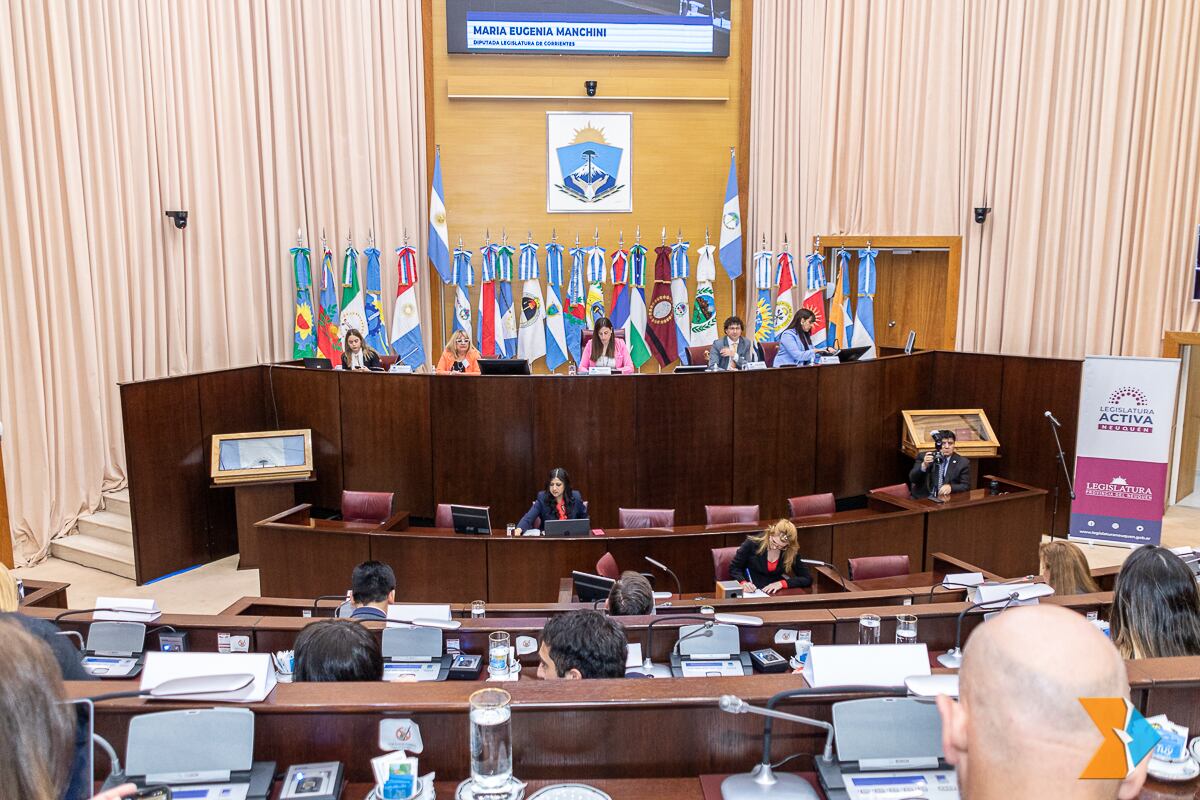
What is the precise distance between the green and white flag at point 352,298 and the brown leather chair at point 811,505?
5921mm

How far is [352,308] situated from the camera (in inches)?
433

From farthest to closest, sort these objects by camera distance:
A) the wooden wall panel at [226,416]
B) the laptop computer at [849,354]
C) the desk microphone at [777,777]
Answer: the laptop computer at [849,354] < the wooden wall panel at [226,416] < the desk microphone at [777,777]

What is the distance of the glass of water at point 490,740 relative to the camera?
2.27 m

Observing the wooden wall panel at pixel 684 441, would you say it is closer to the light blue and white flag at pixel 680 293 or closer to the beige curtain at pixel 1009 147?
the light blue and white flag at pixel 680 293

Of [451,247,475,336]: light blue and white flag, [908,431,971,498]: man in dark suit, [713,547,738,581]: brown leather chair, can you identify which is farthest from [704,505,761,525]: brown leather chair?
[451,247,475,336]: light blue and white flag

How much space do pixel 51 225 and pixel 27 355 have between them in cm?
122

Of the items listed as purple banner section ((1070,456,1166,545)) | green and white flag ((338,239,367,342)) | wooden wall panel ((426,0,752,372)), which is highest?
wooden wall panel ((426,0,752,372))

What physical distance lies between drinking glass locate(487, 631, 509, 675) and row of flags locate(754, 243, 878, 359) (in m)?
8.02

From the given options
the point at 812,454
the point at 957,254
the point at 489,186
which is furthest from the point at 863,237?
the point at 489,186

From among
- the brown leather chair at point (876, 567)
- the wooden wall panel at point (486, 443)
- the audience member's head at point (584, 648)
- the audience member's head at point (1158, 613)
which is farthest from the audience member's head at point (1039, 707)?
the wooden wall panel at point (486, 443)

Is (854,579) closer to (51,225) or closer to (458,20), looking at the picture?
(51,225)

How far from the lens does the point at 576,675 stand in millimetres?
3092

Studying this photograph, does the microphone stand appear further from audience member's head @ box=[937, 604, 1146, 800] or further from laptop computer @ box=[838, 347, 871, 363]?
audience member's head @ box=[937, 604, 1146, 800]

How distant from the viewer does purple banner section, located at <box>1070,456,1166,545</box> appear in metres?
8.53
